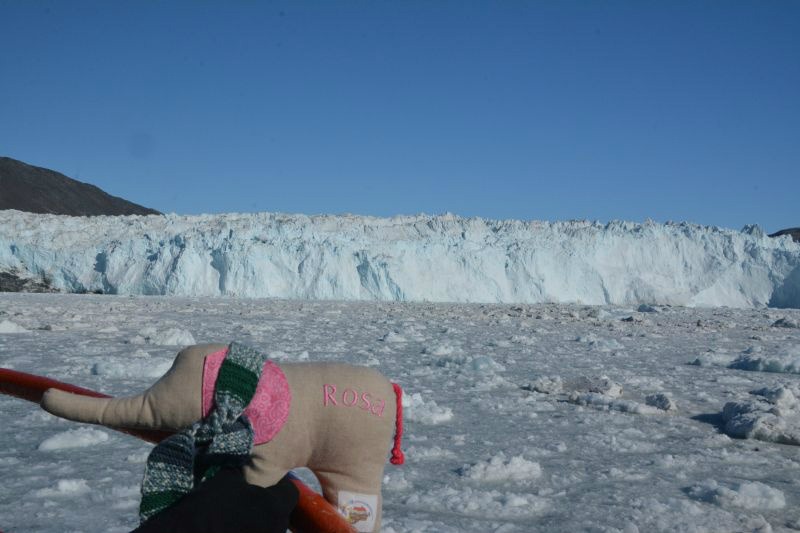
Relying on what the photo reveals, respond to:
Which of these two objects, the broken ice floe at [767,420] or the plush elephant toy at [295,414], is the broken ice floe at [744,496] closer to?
the broken ice floe at [767,420]

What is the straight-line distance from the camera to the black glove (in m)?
0.92

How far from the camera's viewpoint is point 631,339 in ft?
26.1

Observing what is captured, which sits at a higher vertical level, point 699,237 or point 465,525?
point 699,237

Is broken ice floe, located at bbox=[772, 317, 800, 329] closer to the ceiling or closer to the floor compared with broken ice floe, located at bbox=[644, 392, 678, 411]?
closer to the ceiling

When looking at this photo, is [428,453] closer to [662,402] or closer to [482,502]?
[482,502]

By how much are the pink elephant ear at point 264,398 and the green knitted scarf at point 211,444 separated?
10 mm

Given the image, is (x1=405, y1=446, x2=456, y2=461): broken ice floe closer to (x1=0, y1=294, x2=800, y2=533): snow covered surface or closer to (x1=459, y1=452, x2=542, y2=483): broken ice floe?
(x1=0, y1=294, x2=800, y2=533): snow covered surface

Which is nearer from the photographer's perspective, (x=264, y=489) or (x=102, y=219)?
(x=264, y=489)

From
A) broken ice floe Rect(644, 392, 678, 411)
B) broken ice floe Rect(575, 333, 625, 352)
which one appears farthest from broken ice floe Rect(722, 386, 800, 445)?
broken ice floe Rect(575, 333, 625, 352)

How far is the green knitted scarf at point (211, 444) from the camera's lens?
3.30 ft

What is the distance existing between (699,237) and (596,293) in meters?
4.07

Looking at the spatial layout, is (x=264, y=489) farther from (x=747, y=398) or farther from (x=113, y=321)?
(x=113, y=321)

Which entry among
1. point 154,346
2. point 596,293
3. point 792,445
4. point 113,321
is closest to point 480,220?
point 596,293

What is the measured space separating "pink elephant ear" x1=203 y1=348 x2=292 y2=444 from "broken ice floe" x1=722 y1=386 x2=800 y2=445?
2549 millimetres
